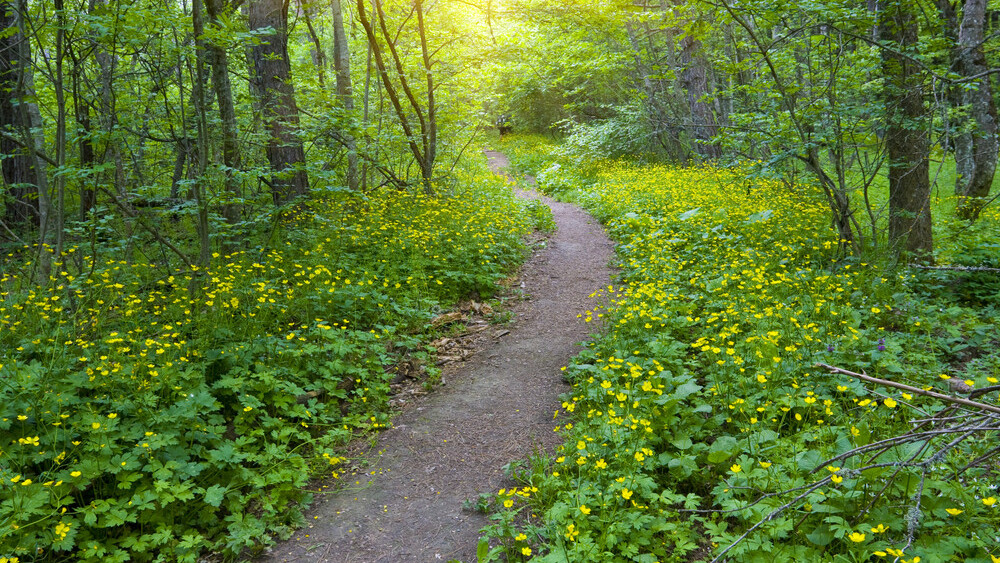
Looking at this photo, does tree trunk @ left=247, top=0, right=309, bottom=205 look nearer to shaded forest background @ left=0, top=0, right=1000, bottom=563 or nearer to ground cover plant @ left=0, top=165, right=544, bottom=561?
shaded forest background @ left=0, top=0, right=1000, bottom=563

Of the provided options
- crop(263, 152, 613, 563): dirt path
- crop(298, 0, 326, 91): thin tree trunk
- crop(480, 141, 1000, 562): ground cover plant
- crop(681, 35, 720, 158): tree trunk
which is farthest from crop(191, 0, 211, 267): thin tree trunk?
crop(681, 35, 720, 158): tree trunk

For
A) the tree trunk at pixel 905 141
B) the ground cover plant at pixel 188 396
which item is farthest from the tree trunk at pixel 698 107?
the ground cover plant at pixel 188 396

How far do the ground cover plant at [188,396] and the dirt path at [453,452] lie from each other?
0.29 metres

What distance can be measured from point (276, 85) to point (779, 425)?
799 cm

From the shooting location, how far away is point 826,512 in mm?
2561

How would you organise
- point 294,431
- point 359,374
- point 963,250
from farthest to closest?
point 963,250 < point 359,374 < point 294,431

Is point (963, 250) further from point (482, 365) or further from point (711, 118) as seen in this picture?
point (711, 118)

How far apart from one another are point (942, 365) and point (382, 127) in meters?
9.81

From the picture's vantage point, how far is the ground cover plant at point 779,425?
8.02ft

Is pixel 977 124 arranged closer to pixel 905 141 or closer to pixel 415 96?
pixel 905 141

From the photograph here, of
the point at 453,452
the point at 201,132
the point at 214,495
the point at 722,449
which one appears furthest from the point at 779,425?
the point at 201,132

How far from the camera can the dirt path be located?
3.10 metres

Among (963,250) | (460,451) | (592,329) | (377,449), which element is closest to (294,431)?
(377,449)

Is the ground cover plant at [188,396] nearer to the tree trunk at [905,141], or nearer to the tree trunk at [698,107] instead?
the tree trunk at [905,141]
